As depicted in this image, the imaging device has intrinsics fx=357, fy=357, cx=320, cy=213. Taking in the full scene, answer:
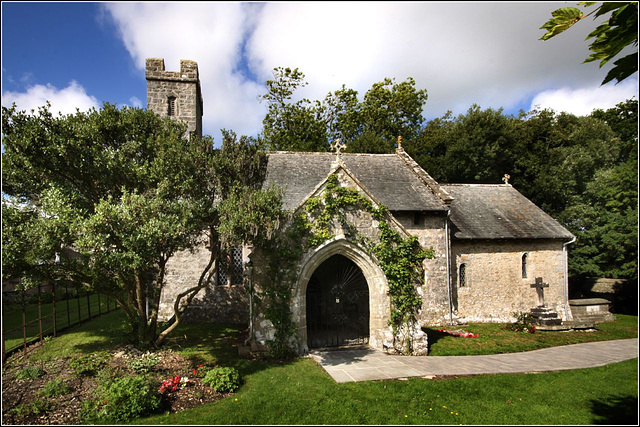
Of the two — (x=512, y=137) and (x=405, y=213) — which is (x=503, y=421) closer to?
A: (x=405, y=213)

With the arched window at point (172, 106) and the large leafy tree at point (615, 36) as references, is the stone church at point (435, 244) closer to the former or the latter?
the arched window at point (172, 106)

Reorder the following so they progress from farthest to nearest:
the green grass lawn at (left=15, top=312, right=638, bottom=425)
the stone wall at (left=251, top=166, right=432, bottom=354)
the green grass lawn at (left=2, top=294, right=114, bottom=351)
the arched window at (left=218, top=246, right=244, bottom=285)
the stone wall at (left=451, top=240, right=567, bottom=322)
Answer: the stone wall at (left=451, top=240, right=567, bottom=322), the arched window at (left=218, top=246, right=244, bottom=285), the green grass lawn at (left=2, top=294, right=114, bottom=351), the stone wall at (left=251, top=166, right=432, bottom=354), the green grass lawn at (left=15, top=312, right=638, bottom=425)

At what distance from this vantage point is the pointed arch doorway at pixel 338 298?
13078 millimetres

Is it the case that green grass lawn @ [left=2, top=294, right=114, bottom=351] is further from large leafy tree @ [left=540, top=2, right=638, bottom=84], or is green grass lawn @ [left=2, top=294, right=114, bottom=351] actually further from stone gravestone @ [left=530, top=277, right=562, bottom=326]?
stone gravestone @ [left=530, top=277, right=562, bottom=326]

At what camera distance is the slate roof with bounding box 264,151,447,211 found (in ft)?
57.6

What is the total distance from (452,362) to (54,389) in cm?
1098

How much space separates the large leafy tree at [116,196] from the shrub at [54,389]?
2652 mm

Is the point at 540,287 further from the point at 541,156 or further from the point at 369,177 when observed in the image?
the point at 541,156

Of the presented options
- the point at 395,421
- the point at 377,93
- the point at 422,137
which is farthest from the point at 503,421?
the point at 377,93

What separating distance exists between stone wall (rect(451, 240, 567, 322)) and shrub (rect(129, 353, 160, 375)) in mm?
14251

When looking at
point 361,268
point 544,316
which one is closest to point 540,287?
point 544,316

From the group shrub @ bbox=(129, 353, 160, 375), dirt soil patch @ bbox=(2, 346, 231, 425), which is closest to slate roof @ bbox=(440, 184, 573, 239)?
dirt soil patch @ bbox=(2, 346, 231, 425)

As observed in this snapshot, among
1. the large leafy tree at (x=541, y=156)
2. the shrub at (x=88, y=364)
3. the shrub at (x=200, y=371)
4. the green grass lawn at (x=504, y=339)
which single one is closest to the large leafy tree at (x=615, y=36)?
the shrub at (x=200, y=371)

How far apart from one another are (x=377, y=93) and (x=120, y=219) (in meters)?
32.2
